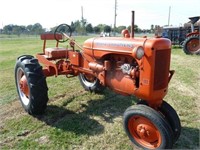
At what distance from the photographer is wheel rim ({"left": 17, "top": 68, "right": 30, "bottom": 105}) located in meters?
4.52

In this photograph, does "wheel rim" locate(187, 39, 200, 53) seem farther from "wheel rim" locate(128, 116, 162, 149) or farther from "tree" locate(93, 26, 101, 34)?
"tree" locate(93, 26, 101, 34)

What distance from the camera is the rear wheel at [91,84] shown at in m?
5.44

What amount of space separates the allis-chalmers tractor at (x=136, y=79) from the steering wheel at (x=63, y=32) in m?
0.84

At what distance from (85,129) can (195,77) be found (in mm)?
4599

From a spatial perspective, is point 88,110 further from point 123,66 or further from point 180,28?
point 180,28

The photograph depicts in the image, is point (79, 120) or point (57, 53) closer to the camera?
point (79, 120)

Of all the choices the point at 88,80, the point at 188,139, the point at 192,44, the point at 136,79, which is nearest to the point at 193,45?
the point at 192,44

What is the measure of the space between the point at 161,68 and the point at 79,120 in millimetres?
1773

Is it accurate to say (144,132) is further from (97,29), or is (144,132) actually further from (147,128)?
(97,29)

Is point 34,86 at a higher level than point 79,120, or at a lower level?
higher

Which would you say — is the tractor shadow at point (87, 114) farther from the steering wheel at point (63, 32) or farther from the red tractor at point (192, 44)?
the red tractor at point (192, 44)

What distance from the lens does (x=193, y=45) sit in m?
12.3

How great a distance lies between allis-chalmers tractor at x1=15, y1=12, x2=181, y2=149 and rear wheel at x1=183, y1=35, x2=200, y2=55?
29.7 ft

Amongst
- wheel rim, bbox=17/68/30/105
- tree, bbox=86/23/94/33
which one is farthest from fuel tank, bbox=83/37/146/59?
tree, bbox=86/23/94/33
